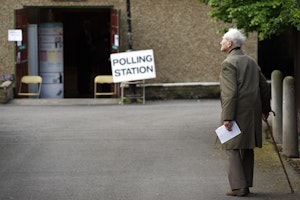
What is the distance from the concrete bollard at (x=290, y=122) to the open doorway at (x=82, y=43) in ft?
41.6

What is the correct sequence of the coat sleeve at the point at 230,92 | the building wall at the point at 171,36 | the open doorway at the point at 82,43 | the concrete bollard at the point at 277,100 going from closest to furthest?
the coat sleeve at the point at 230,92 < the concrete bollard at the point at 277,100 < the building wall at the point at 171,36 < the open doorway at the point at 82,43

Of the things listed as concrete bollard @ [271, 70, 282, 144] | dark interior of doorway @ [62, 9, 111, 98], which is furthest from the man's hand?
dark interior of doorway @ [62, 9, 111, 98]

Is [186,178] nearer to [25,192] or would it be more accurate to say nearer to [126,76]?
[25,192]

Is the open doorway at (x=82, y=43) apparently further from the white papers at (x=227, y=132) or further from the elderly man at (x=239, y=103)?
the white papers at (x=227, y=132)

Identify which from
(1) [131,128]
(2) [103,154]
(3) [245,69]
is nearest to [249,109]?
(3) [245,69]

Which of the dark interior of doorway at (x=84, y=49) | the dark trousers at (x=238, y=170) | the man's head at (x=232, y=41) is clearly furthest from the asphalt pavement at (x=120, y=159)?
the dark interior of doorway at (x=84, y=49)

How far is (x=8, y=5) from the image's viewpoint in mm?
22594

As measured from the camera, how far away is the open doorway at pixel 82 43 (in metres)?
24.8

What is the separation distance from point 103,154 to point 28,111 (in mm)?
7133

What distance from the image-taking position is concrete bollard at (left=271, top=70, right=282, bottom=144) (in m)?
12.7

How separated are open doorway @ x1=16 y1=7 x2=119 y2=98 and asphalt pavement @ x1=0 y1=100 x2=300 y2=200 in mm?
6762

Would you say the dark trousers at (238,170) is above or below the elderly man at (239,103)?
below

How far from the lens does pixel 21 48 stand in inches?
890

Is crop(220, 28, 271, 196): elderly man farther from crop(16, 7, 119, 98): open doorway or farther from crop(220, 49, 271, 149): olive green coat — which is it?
crop(16, 7, 119, 98): open doorway
